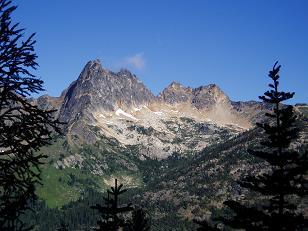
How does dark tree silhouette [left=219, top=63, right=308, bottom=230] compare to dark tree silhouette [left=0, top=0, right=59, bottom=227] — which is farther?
dark tree silhouette [left=219, top=63, right=308, bottom=230]

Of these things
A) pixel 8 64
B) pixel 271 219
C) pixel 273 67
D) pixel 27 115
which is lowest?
pixel 271 219

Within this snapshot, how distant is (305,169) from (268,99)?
185 inches

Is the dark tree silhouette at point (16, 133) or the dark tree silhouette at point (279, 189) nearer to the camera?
the dark tree silhouette at point (16, 133)

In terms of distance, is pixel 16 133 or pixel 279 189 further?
pixel 279 189

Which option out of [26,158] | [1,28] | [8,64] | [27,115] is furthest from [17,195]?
[1,28]

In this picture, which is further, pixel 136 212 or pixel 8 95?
pixel 136 212

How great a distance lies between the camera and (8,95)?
51.8 feet

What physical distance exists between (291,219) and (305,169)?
2.31 meters

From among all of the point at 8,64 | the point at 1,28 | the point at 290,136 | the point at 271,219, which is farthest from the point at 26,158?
the point at 290,136

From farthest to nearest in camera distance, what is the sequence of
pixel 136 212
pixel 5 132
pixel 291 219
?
pixel 136 212
pixel 291 219
pixel 5 132

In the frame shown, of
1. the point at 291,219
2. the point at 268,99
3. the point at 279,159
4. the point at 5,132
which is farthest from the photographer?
the point at 268,99

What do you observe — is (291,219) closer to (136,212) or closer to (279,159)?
(279,159)

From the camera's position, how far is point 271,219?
21453mm

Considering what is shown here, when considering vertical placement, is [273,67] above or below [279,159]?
above
